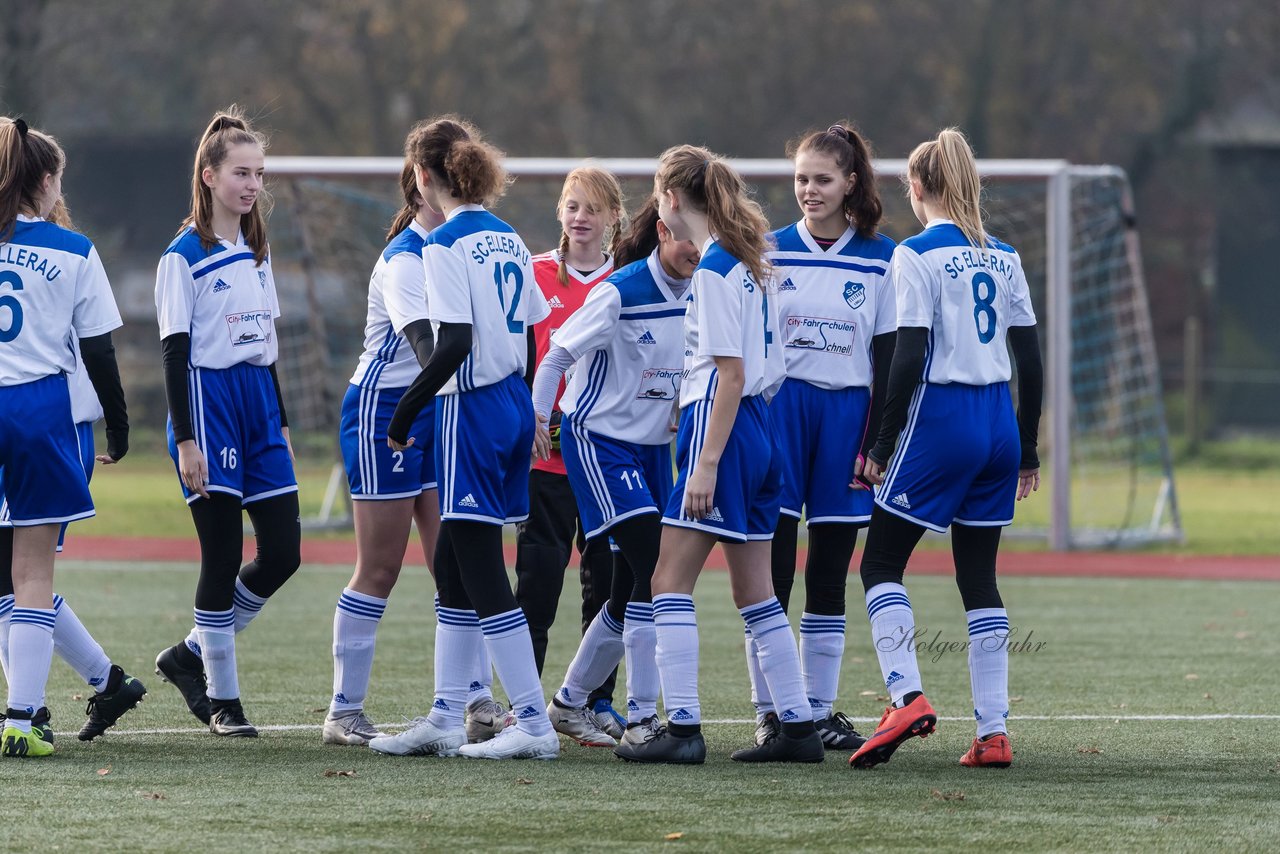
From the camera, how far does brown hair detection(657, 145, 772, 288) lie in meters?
5.18

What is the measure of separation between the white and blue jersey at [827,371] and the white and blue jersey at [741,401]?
0.29 m

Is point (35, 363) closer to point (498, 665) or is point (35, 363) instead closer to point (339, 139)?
point (498, 665)

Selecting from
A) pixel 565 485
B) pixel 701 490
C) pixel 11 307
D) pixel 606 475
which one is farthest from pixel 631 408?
pixel 11 307

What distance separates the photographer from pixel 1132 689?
7.28 m

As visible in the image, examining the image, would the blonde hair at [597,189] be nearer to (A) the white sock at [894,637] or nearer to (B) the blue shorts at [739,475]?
(B) the blue shorts at [739,475]

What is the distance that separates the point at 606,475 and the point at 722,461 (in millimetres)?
460

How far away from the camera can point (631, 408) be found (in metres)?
5.53

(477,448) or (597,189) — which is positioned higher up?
(597,189)

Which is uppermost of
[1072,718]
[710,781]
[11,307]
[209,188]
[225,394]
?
[209,188]

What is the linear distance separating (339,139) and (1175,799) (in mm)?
31830

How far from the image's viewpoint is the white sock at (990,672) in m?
5.34

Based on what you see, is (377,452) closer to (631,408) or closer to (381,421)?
(381,421)

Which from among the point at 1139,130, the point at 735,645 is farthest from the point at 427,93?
the point at 735,645

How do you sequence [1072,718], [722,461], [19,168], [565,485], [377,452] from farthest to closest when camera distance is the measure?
[1072,718]
[565,485]
[377,452]
[19,168]
[722,461]
